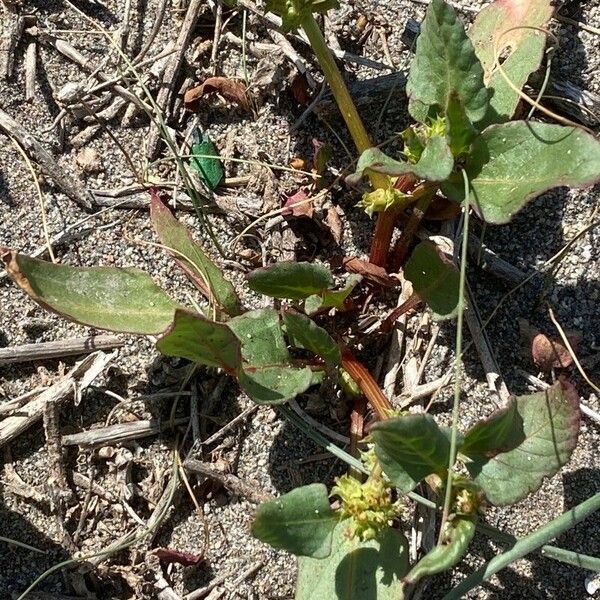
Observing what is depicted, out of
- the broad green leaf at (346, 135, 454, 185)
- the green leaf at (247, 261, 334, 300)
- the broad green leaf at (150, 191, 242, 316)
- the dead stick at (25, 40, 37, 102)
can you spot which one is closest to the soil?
the dead stick at (25, 40, 37, 102)

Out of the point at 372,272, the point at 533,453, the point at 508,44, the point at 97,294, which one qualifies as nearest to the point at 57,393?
the point at 97,294

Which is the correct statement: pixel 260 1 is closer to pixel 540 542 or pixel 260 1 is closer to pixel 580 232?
pixel 580 232

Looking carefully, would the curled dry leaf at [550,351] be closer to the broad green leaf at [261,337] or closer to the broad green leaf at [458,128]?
the broad green leaf at [458,128]

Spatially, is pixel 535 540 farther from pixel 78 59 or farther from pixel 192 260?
pixel 78 59

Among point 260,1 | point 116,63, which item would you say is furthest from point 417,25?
point 116,63

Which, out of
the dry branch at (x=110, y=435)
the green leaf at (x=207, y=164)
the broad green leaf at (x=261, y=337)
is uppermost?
the green leaf at (x=207, y=164)

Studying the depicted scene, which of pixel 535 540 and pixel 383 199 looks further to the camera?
pixel 383 199

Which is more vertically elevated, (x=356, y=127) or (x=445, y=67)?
(x=445, y=67)

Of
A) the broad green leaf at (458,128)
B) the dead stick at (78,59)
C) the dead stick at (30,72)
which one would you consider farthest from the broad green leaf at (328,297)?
the dead stick at (30,72)
